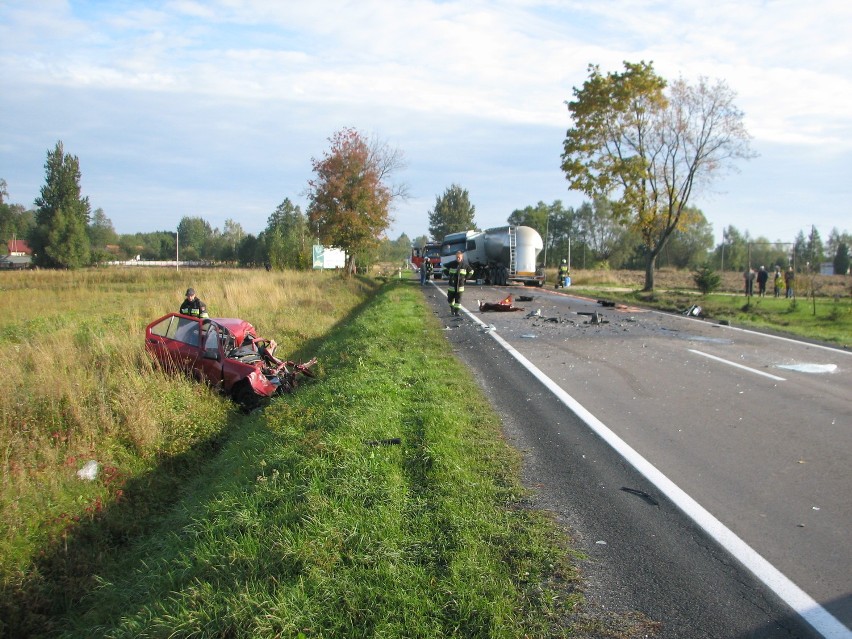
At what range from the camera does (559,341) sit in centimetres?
1316

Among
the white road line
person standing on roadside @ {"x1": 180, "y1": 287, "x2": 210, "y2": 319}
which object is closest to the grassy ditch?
person standing on roadside @ {"x1": 180, "y1": 287, "x2": 210, "y2": 319}

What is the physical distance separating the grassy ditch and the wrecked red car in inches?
17.2

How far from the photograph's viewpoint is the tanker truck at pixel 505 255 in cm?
3559

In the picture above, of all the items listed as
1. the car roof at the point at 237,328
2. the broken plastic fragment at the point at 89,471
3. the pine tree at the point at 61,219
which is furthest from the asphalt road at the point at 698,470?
the pine tree at the point at 61,219

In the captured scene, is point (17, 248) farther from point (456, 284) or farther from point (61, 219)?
point (456, 284)

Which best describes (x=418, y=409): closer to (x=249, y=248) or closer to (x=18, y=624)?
(x=18, y=624)

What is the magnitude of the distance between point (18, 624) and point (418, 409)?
4.06 meters

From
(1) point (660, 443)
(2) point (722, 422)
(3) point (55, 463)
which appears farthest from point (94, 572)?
(2) point (722, 422)

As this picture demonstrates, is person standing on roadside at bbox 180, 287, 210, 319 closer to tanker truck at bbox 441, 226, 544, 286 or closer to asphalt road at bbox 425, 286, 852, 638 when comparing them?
asphalt road at bbox 425, 286, 852, 638

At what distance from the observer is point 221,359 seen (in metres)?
9.94

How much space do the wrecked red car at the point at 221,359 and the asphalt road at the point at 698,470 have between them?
3.25 m

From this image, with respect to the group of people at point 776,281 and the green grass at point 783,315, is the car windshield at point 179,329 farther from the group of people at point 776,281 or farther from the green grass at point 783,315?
the group of people at point 776,281

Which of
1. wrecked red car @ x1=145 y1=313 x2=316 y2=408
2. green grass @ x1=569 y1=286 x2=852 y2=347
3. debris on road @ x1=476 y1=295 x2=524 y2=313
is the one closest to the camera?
wrecked red car @ x1=145 y1=313 x2=316 y2=408

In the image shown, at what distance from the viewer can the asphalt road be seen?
3398mm
